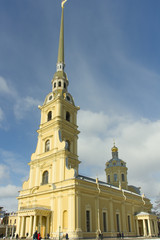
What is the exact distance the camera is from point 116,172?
55312 mm

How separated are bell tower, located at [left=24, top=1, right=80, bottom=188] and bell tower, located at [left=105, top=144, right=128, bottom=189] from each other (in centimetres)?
2355

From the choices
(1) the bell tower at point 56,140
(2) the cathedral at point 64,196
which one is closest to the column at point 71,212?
(2) the cathedral at point 64,196

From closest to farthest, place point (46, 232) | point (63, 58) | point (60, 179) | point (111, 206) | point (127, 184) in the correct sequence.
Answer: point (46, 232) → point (60, 179) → point (111, 206) → point (63, 58) → point (127, 184)

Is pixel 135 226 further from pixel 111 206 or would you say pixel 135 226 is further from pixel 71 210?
pixel 71 210

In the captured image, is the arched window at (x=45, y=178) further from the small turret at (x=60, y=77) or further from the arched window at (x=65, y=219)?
the small turret at (x=60, y=77)

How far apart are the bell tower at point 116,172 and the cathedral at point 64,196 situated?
1052 cm

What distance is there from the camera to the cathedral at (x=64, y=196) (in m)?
26.7

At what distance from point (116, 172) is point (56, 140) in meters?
27.8

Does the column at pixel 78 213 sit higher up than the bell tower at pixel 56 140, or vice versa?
the bell tower at pixel 56 140

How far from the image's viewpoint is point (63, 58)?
152ft

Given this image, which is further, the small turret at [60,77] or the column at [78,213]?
the small turret at [60,77]

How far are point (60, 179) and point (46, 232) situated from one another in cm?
678

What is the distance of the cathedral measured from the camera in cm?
2666

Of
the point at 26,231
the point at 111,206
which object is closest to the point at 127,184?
the point at 111,206
